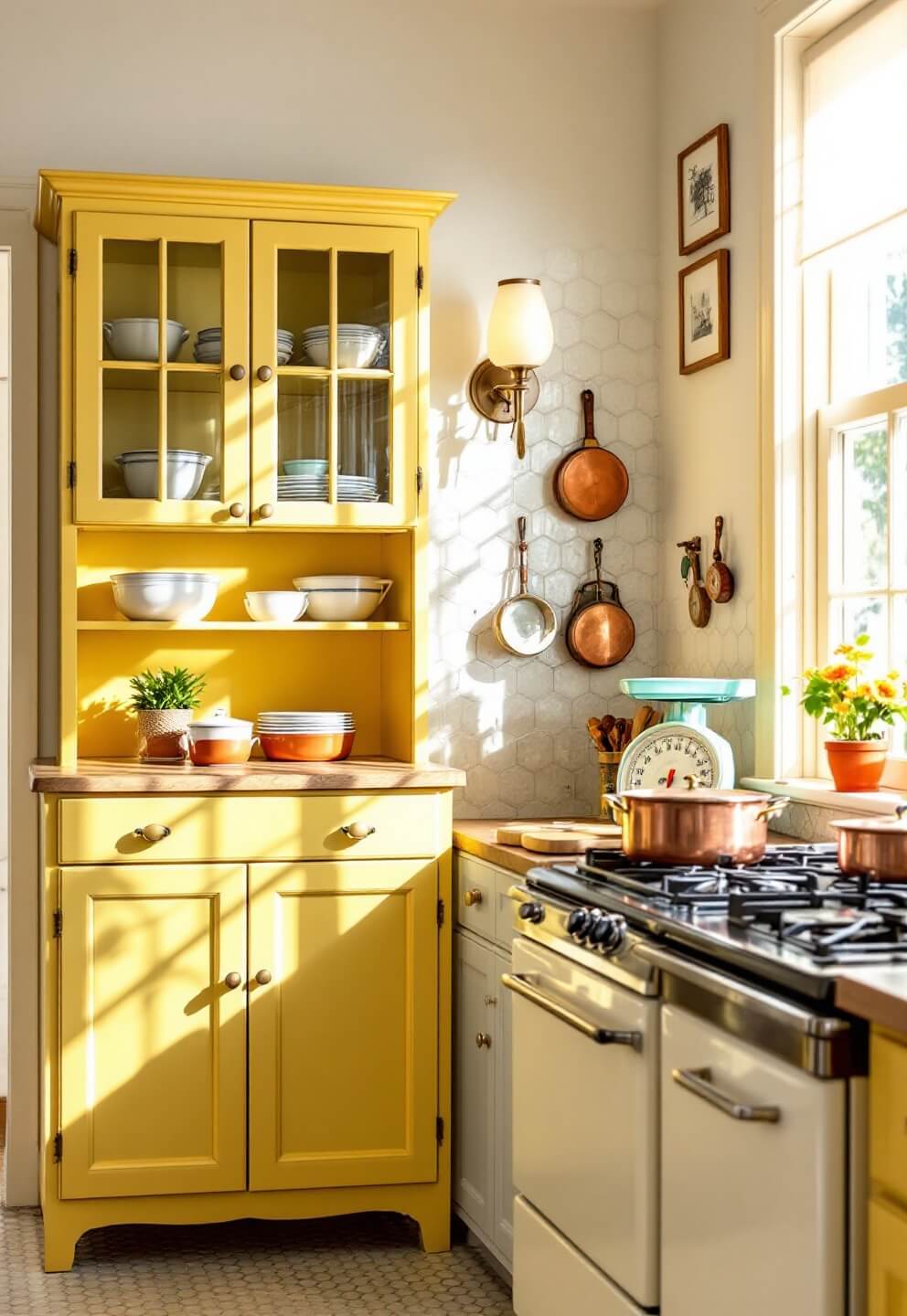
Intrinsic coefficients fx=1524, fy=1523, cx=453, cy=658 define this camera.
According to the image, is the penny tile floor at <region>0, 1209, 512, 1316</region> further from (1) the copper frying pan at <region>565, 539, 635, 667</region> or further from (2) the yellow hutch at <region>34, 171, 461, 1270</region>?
(1) the copper frying pan at <region>565, 539, 635, 667</region>

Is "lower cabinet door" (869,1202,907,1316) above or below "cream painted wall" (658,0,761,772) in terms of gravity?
below

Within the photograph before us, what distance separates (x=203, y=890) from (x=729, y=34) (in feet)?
7.13

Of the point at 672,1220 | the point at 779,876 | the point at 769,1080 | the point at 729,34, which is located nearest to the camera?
the point at 769,1080

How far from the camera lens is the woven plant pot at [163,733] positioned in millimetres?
3303

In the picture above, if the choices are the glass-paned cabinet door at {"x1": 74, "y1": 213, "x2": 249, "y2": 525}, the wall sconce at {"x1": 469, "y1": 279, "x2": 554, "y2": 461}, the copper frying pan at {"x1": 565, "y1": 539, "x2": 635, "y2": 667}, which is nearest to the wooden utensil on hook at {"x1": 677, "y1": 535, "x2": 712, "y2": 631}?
the copper frying pan at {"x1": 565, "y1": 539, "x2": 635, "y2": 667}

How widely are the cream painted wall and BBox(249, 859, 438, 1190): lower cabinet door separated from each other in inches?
32.8

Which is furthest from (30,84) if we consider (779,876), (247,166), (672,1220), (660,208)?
(672,1220)

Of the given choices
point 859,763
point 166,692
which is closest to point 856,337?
point 859,763

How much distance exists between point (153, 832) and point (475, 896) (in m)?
0.66

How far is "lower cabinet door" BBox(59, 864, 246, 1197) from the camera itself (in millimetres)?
3066

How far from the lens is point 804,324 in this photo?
315 cm

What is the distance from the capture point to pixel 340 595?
11.3ft

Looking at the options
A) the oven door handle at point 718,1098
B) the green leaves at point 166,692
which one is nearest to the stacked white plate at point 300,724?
the green leaves at point 166,692

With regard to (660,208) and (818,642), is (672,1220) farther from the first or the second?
(660,208)
